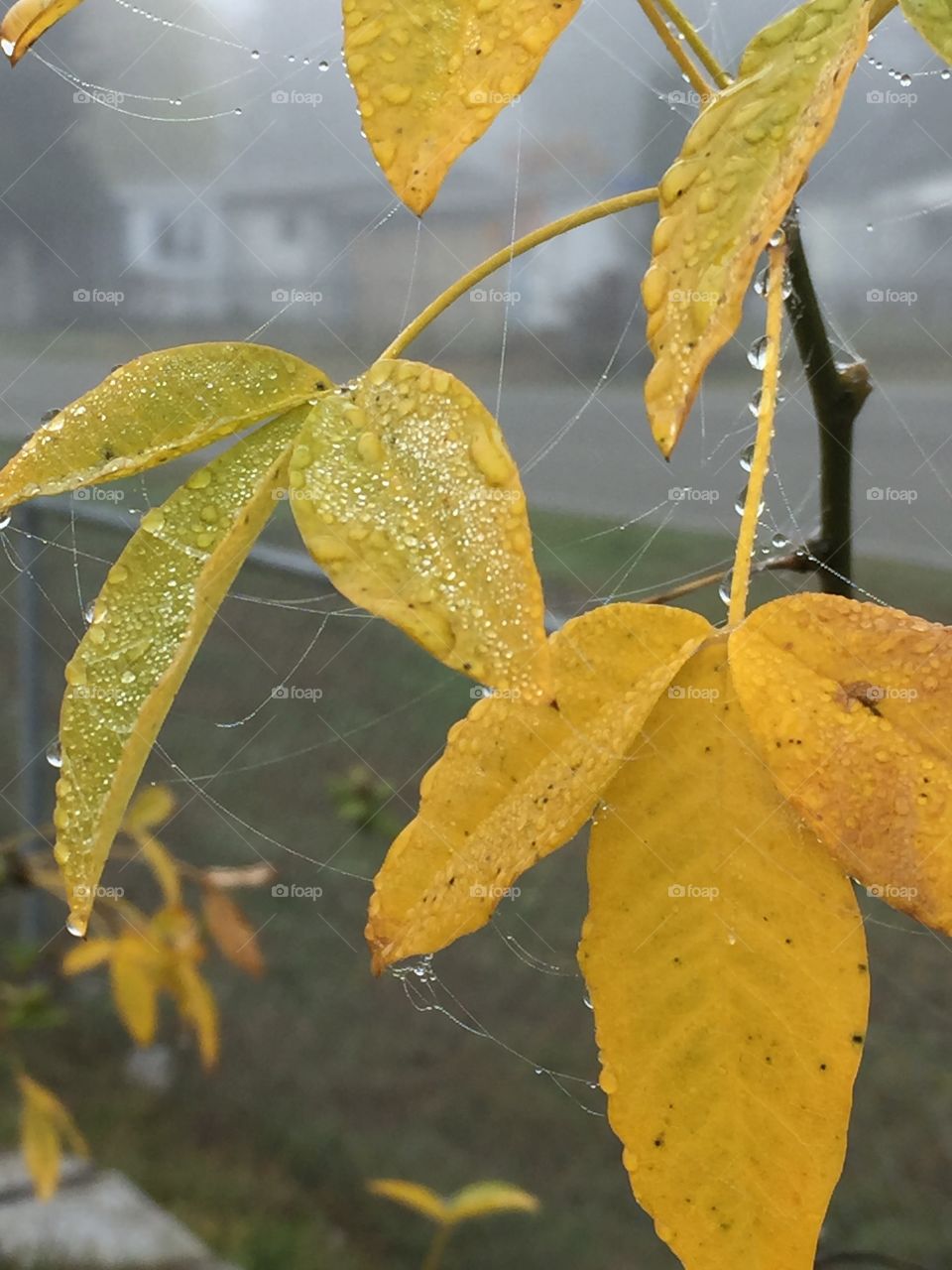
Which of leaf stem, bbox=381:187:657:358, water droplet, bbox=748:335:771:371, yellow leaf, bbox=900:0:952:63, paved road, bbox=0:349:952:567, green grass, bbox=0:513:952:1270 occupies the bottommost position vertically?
green grass, bbox=0:513:952:1270

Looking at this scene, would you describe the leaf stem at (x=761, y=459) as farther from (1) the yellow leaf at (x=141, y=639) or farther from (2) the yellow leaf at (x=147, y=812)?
(2) the yellow leaf at (x=147, y=812)

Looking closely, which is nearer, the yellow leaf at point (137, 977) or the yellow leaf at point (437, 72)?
the yellow leaf at point (437, 72)

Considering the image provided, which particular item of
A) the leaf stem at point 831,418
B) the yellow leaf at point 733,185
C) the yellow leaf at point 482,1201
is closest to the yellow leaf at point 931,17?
the yellow leaf at point 733,185

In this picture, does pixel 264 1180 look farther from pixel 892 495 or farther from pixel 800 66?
pixel 800 66

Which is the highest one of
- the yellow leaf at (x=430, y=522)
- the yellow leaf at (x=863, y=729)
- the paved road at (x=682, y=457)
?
the yellow leaf at (x=430, y=522)

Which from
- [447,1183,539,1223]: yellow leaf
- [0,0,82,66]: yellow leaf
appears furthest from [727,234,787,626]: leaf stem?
[447,1183,539,1223]: yellow leaf

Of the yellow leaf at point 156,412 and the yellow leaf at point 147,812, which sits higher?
A: the yellow leaf at point 156,412

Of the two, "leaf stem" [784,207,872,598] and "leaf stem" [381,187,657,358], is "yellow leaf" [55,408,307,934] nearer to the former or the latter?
"leaf stem" [381,187,657,358]
